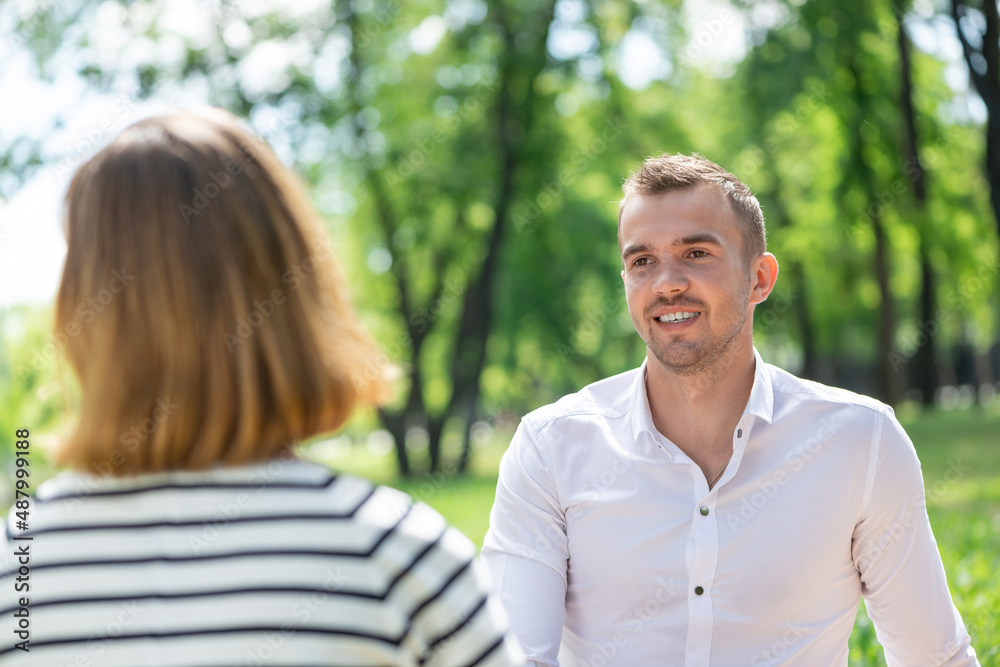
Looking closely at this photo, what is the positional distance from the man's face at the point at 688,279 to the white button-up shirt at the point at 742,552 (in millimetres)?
211

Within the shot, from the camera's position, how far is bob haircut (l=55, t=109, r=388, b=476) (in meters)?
1.32

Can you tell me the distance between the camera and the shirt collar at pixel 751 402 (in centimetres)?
270

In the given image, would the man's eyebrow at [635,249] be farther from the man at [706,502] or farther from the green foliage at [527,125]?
the green foliage at [527,125]

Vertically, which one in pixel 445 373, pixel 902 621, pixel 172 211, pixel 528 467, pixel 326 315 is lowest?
pixel 445 373

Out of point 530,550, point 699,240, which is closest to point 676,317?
point 699,240

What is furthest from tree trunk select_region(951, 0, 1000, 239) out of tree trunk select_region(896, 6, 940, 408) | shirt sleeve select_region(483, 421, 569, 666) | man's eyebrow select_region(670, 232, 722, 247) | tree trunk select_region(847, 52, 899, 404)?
shirt sleeve select_region(483, 421, 569, 666)

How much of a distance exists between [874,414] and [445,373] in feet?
88.8

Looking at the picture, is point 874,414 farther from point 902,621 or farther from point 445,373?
point 445,373

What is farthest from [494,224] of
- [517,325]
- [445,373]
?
[445,373]

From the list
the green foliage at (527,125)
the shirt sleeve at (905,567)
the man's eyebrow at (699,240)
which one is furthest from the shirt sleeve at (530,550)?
the green foliage at (527,125)

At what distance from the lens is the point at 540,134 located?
17.2m

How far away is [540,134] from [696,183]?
580 inches

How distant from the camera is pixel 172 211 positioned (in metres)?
1.33

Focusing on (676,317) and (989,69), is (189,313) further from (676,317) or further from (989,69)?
(989,69)
